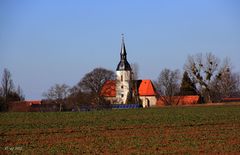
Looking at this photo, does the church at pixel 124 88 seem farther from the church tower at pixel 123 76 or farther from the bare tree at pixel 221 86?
the bare tree at pixel 221 86

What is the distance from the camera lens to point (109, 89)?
5012 inches

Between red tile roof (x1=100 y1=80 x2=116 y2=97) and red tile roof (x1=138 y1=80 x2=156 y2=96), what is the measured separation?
10.3m

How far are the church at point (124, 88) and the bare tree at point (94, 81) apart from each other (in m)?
1.50

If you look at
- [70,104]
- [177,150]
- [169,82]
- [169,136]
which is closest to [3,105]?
[70,104]

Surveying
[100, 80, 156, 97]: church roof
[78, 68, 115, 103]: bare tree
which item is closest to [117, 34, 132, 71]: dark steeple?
[100, 80, 156, 97]: church roof

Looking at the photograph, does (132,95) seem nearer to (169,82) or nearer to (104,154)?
(169,82)

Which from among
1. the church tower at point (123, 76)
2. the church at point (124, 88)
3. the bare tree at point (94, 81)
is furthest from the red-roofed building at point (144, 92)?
the bare tree at point (94, 81)

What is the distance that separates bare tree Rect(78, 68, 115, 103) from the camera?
119 metres

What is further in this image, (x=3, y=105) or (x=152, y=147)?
(x=3, y=105)

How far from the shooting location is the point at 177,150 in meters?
19.1

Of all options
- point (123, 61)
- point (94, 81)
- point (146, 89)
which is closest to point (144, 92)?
point (146, 89)

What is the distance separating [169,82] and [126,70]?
12.7 metres

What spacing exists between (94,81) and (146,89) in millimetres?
22147

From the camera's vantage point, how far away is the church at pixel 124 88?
4875 inches
